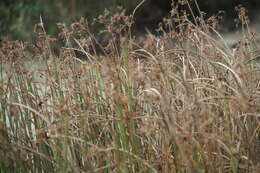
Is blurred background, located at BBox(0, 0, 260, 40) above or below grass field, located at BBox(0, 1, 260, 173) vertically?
above

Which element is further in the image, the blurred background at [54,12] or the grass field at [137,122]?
the blurred background at [54,12]

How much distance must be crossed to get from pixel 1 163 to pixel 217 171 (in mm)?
679

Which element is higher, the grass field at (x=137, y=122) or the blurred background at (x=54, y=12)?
the blurred background at (x=54, y=12)

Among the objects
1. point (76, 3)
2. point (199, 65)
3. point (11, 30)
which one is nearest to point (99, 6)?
point (76, 3)

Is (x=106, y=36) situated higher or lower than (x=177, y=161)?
higher

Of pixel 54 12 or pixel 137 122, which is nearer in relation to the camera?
pixel 137 122

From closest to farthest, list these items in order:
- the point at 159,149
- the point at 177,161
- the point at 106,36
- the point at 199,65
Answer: the point at 177,161, the point at 159,149, the point at 199,65, the point at 106,36

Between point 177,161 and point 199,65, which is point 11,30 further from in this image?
point 177,161

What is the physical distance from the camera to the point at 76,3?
21.7 feet

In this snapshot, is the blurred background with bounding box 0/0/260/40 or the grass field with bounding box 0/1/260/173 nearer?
the grass field with bounding box 0/1/260/173

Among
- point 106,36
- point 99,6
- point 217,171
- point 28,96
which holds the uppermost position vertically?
point 99,6

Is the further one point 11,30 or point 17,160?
point 11,30

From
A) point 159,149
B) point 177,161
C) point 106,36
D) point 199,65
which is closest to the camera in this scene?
point 177,161

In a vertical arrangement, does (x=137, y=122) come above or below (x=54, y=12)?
below
